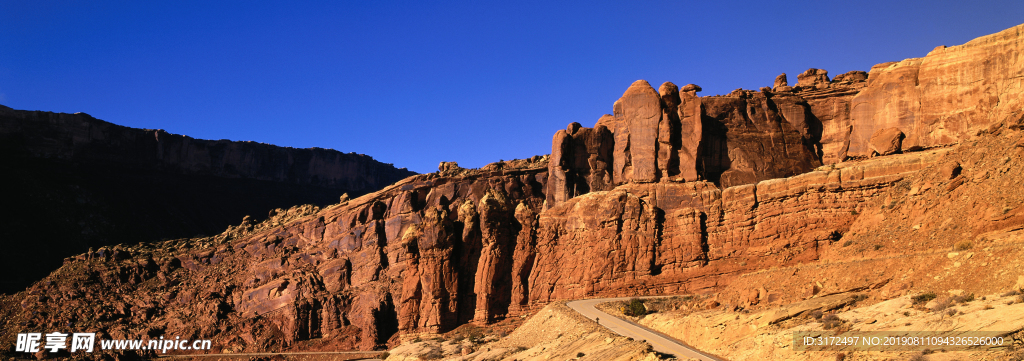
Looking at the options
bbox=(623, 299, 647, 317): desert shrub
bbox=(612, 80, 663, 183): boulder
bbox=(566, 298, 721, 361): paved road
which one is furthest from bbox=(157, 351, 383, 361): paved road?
bbox=(623, 299, 647, 317): desert shrub

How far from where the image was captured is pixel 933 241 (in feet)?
119

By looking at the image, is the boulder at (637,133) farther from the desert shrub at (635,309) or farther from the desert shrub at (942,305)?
the desert shrub at (942,305)

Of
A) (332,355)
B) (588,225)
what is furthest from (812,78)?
(332,355)

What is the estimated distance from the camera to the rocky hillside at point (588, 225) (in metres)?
47.4

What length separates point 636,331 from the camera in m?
39.2

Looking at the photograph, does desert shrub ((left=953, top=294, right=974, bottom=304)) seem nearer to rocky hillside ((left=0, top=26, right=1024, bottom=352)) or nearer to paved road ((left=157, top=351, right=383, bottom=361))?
rocky hillside ((left=0, top=26, right=1024, bottom=352))

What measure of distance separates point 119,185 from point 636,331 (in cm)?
8197

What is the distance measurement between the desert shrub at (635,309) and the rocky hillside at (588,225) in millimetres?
4285

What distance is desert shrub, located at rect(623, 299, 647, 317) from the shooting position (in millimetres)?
44594

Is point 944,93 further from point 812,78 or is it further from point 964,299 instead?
point 964,299

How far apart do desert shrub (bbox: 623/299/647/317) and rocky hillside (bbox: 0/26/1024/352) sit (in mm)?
4285

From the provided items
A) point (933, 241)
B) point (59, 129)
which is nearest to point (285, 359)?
point (933, 241)

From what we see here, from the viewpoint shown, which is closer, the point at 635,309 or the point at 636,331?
the point at 636,331

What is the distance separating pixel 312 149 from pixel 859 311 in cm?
10985
